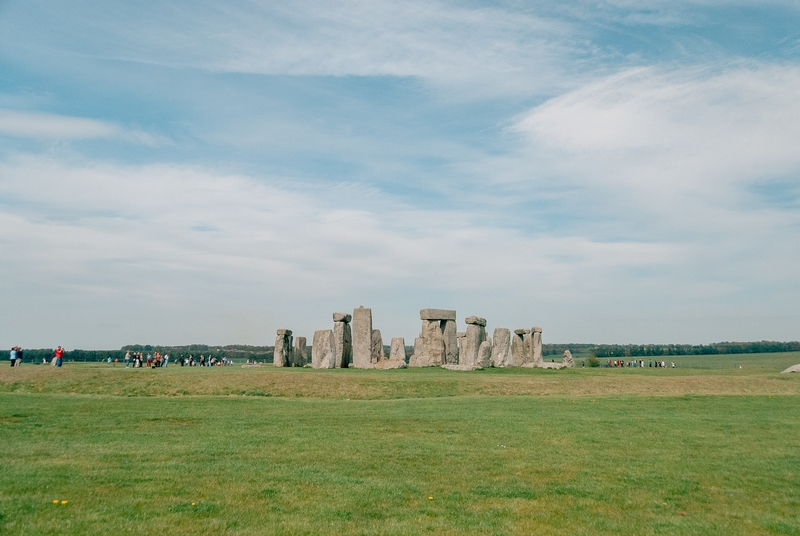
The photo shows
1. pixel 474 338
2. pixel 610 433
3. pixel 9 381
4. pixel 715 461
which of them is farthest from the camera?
pixel 474 338

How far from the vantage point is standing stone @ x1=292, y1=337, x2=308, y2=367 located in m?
36.1

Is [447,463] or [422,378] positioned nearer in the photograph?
[447,463]

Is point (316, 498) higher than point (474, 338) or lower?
lower

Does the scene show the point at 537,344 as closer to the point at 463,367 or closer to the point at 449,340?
the point at 449,340

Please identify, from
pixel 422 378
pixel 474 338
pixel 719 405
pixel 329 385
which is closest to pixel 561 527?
pixel 719 405

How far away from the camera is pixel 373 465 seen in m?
10.1

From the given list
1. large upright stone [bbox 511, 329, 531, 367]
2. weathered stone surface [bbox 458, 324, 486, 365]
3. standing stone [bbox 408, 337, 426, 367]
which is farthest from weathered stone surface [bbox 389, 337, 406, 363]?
large upright stone [bbox 511, 329, 531, 367]

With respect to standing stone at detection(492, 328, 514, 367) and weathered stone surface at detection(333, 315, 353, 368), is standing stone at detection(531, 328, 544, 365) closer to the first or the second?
standing stone at detection(492, 328, 514, 367)

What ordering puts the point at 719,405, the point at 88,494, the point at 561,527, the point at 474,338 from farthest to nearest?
the point at 474,338, the point at 719,405, the point at 88,494, the point at 561,527

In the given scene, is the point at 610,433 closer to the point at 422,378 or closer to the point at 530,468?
the point at 530,468

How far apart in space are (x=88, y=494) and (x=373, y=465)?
414 centimetres

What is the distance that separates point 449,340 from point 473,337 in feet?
5.38

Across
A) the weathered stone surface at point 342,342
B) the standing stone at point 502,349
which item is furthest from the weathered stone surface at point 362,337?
the standing stone at point 502,349

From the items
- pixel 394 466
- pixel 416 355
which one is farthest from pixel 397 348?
pixel 394 466
